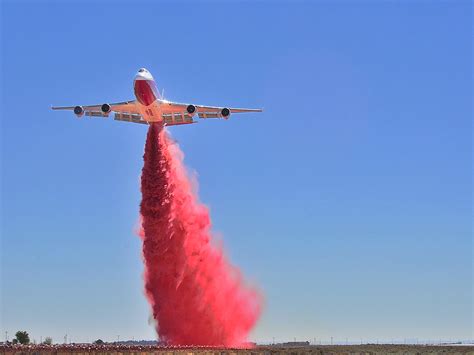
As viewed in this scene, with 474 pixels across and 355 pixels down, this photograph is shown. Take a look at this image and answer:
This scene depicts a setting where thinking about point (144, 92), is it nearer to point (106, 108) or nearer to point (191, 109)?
point (191, 109)

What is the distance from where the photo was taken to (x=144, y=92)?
80.2m

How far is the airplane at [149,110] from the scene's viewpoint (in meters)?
80.6

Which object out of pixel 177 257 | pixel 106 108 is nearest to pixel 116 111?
pixel 106 108

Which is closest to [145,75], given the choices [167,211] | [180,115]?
[180,115]

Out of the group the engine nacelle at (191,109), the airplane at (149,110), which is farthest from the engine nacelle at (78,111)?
the engine nacelle at (191,109)

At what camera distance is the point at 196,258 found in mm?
87812

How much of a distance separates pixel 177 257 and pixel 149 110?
1589 centimetres

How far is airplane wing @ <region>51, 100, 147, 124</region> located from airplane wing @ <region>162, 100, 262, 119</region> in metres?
3.36

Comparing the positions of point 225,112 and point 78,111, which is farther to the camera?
point 78,111

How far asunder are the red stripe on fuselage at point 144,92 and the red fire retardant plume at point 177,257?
3723 mm

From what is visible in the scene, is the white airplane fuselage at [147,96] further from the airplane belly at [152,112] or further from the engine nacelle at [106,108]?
the engine nacelle at [106,108]

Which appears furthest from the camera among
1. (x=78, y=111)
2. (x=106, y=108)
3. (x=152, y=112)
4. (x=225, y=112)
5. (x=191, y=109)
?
(x=78, y=111)

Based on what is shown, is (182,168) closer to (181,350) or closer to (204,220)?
(204,220)

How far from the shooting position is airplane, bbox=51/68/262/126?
80562 millimetres
